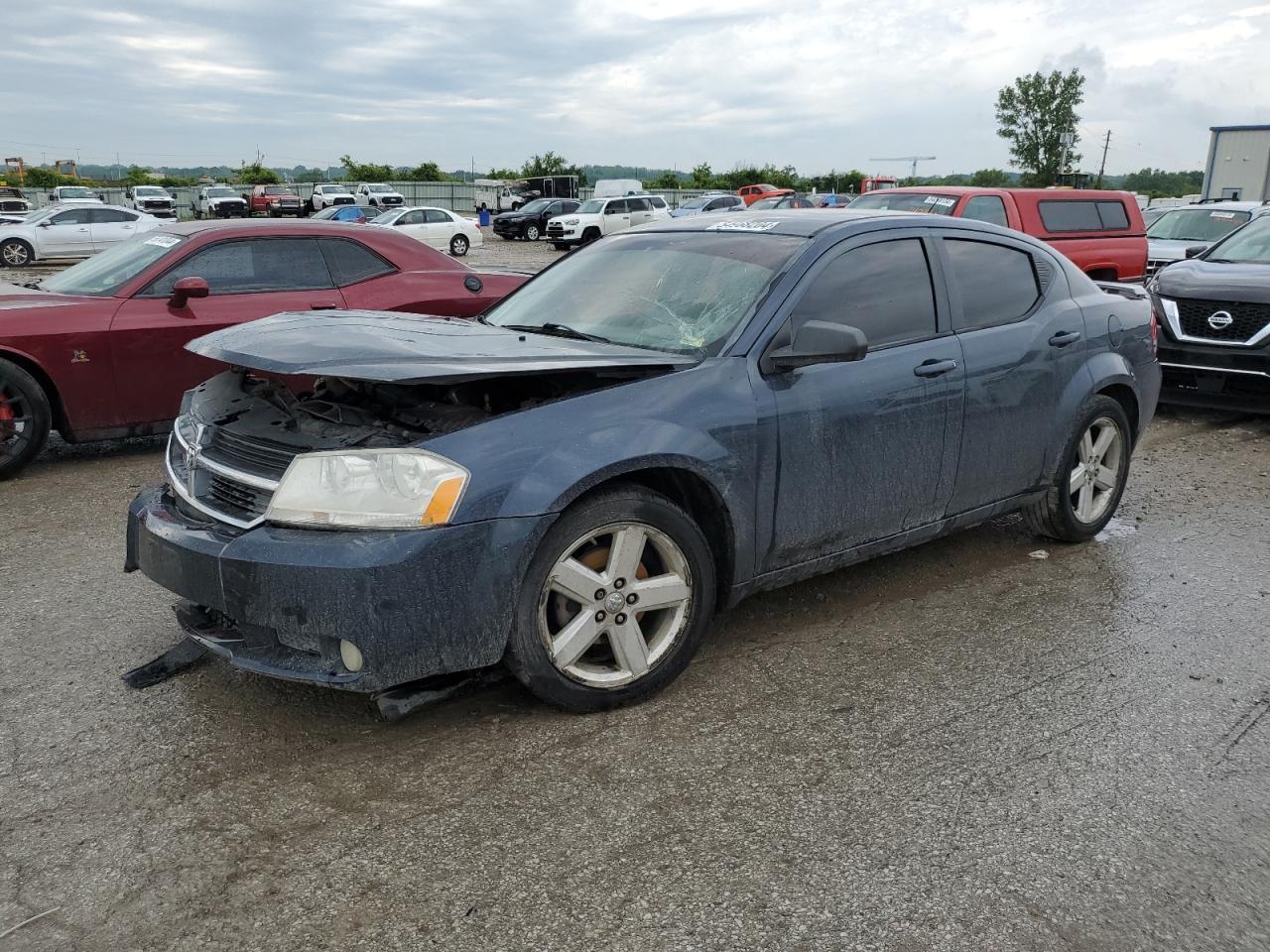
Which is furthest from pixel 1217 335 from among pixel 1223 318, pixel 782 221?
pixel 782 221

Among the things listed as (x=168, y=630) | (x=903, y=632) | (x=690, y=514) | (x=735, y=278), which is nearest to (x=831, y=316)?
(x=735, y=278)

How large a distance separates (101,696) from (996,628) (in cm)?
340

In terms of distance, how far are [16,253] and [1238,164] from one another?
38301 millimetres

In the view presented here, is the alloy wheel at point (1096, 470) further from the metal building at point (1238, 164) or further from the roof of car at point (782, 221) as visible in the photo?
the metal building at point (1238, 164)

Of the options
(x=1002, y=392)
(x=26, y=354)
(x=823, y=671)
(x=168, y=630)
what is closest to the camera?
(x=823, y=671)

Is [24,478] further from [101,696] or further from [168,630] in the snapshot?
[101,696]

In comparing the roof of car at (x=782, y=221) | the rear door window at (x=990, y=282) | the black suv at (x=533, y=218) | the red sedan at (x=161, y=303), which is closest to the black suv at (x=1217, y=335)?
the rear door window at (x=990, y=282)

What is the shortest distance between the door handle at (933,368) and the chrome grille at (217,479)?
244 centimetres

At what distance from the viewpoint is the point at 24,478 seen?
21.3ft

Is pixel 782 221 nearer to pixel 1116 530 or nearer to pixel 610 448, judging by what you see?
pixel 610 448

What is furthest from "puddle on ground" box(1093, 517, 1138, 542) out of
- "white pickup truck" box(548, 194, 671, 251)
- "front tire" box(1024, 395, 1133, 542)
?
"white pickup truck" box(548, 194, 671, 251)

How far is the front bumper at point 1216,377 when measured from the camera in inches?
323

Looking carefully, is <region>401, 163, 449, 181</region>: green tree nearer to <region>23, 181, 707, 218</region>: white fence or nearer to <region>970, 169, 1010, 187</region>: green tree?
<region>23, 181, 707, 218</region>: white fence

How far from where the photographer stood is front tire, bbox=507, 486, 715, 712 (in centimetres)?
322
